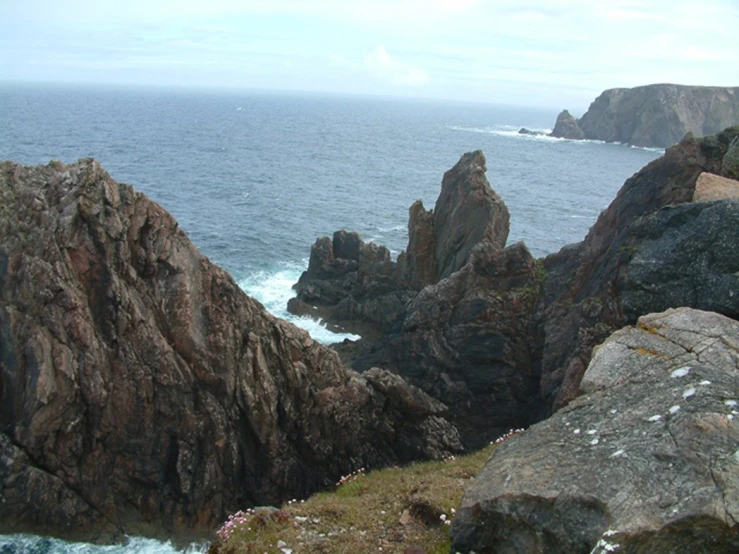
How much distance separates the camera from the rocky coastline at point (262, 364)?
1440 cm

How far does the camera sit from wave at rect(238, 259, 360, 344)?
1699 inches

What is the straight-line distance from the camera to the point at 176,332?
2297 centimetres

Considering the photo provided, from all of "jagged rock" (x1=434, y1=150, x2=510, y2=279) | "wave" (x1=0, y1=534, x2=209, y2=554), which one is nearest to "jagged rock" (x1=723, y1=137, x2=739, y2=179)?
"jagged rock" (x1=434, y1=150, x2=510, y2=279)

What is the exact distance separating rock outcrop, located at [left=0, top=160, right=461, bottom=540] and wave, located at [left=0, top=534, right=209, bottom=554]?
0.31m

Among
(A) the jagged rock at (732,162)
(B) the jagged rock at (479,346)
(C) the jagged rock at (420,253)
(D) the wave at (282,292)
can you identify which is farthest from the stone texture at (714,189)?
(D) the wave at (282,292)

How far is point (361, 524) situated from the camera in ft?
48.8

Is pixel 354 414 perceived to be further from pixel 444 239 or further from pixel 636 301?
pixel 444 239

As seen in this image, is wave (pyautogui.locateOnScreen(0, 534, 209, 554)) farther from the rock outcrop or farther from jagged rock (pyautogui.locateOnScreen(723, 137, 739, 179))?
jagged rock (pyautogui.locateOnScreen(723, 137, 739, 179))

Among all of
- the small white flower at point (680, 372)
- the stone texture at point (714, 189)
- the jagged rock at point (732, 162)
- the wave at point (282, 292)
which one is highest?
the jagged rock at point (732, 162)

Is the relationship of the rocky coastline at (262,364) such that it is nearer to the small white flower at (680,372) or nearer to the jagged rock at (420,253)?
the small white flower at (680,372)

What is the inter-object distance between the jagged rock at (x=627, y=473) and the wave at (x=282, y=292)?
30.1 meters

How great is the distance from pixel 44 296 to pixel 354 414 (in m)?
11.7

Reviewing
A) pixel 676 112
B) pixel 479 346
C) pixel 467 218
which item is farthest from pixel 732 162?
pixel 676 112

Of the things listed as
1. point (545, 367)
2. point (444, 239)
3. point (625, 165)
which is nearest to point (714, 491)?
point (545, 367)
